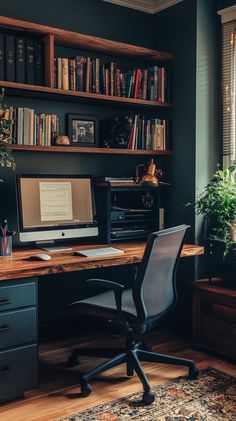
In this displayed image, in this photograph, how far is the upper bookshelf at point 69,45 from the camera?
2.94 m

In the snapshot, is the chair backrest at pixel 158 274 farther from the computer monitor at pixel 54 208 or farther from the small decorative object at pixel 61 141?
the small decorative object at pixel 61 141

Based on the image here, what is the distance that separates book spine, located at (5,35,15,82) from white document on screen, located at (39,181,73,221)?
679 millimetres

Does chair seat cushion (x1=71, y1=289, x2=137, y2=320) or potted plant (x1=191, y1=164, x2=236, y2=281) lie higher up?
potted plant (x1=191, y1=164, x2=236, y2=281)

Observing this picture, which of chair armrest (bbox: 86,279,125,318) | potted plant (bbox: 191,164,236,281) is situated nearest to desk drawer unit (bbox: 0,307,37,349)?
chair armrest (bbox: 86,279,125,318)

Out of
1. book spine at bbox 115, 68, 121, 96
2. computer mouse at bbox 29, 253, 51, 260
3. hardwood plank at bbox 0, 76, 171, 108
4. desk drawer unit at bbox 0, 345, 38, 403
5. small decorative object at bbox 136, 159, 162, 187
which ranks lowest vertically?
desk drawer unit at bbox 0, 345, 38, 403

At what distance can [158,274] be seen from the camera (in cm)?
260

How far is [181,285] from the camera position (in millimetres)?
3598

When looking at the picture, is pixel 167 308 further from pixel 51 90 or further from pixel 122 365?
pixel 51 90

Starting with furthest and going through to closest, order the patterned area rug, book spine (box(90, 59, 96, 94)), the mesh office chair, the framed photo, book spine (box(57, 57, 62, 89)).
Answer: the framed photo → book spine (box(90, 59, 96, 94)) → book spine (box(57, 57, 62, 89)) → the mesh office chair → the patterned area rug

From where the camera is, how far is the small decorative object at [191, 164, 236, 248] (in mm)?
3216

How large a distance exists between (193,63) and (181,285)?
5.33ft

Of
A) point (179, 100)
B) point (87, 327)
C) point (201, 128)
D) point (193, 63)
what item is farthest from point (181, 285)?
point (193, 63)

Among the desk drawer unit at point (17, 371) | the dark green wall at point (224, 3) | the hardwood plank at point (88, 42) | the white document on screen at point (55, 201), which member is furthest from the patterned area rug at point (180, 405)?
the dark green wall at point (224, 3)

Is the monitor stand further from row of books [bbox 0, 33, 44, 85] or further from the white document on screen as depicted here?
row of books [bbox 0, 33, 44, 85]
